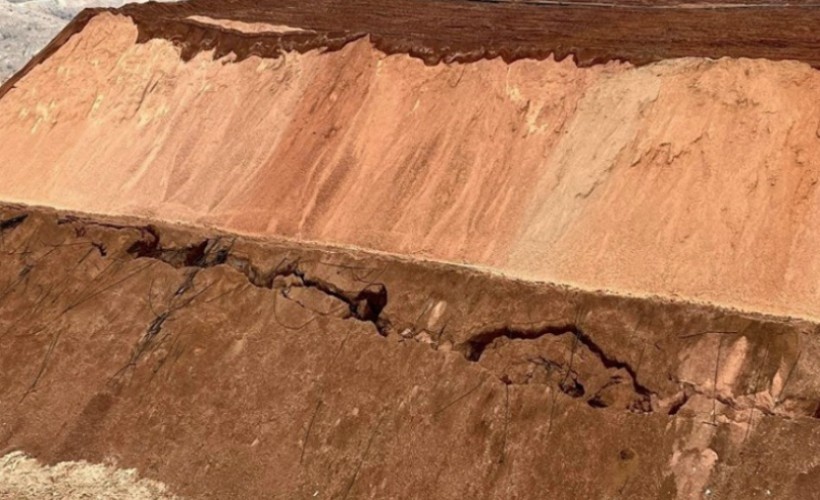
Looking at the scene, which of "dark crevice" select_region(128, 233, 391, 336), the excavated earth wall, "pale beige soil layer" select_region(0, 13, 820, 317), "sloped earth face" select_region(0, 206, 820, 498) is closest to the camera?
"sloped earth face" select_region(0, 206, 820, 498)

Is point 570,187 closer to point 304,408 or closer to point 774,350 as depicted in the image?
point 774,350

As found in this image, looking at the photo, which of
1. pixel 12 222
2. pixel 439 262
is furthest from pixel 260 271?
pixel 12 222

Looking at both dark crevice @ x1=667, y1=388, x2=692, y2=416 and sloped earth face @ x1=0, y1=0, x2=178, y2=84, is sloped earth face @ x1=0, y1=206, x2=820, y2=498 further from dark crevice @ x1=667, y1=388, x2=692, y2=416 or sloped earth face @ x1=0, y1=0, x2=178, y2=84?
sloped earth face @ x1=0, y1=0, x2=178, y2=84

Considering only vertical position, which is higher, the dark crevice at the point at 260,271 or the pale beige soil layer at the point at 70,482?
the dark crevice at the point at 260,271

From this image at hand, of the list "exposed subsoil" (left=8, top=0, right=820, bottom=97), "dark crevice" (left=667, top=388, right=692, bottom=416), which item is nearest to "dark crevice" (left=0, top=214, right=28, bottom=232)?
"exposed subsoil" (left=8, top=0, right=820, bottom=97)

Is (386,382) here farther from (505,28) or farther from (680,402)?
(505,28)

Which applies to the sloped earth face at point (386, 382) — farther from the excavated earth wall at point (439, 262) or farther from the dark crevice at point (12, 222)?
the dark crevice at point (12, 222)

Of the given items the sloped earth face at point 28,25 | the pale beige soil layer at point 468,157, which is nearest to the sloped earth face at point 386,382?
the pale beige soil layer at point 468,157
